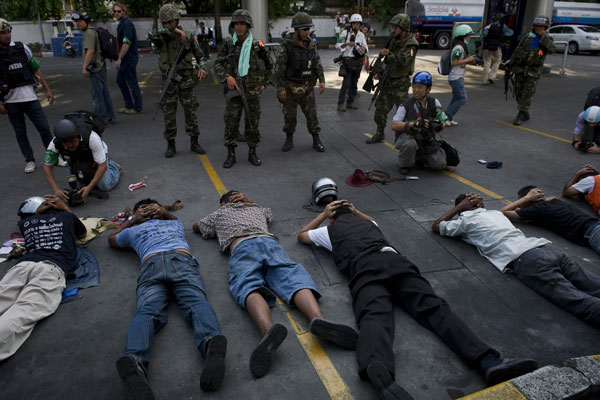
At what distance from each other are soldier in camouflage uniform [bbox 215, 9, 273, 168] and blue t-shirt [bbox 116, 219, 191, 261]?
2.61 metres

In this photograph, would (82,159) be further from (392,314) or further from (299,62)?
(392,314)

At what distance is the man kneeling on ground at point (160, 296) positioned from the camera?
8.88 ft

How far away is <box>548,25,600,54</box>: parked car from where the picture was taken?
23000 millimetres

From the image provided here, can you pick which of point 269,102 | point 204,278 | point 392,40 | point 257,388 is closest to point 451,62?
point 392,40

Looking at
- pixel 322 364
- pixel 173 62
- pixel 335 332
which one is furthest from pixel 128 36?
pixel 322 364

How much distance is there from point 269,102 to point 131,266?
27.1 feet

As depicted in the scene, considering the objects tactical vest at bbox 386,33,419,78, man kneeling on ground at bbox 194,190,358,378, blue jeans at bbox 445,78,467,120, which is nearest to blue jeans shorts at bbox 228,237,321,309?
man kneeling on ground at bbox 194,190,358,378

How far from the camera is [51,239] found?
3.90 metres

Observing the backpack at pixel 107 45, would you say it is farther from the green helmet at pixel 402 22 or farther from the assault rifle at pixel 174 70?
the green helmet at pixel 402 22

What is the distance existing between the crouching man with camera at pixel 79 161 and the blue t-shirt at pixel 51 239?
1.25m

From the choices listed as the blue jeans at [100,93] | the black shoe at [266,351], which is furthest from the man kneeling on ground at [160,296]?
the blue jeans at [100,93]

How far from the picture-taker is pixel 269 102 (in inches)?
459

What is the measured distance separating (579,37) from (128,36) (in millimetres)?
24841

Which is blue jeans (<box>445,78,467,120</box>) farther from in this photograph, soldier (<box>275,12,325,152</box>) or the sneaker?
the sneaker
